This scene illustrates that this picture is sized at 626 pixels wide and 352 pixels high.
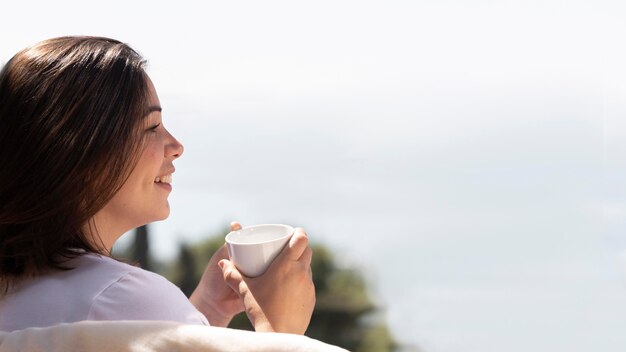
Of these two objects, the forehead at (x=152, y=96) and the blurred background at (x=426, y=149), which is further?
Result: the blurred background at (x=426, y=149)

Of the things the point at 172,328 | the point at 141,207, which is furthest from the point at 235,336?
the point at 141,207

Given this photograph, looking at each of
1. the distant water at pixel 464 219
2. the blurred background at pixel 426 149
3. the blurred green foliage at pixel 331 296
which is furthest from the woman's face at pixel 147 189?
the distant water at pixel 464 219

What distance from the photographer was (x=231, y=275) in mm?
1230

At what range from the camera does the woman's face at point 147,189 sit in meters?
1.13

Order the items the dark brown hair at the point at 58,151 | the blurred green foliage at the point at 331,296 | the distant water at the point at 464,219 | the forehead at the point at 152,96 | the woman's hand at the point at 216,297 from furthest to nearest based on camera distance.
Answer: the distant water at the point at 464,219, the blurred green foliage at the point at 331,296, the woman's hand at the point at 216,297, the forehead at the point at 152,96, the dark brown hair at the point at 58,151

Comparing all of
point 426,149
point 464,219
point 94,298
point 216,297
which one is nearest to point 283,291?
point 216,297

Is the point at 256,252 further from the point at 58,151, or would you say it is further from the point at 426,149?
the point at 426,149

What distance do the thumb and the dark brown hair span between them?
21 centimetres

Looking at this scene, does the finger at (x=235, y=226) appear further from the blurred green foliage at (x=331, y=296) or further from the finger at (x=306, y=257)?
the blurred green foliage at (x=331, y=296)

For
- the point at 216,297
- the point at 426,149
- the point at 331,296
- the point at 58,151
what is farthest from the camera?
the point at 426,149

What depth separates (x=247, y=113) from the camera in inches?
238

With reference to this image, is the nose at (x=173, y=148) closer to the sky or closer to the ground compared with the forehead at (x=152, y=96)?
closer to the ground

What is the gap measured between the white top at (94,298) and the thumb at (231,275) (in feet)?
0.66

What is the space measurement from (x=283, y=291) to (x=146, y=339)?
0.35 m
